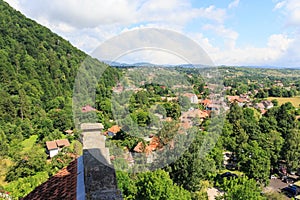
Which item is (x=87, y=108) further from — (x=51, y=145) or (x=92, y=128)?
(x=51, y=145)

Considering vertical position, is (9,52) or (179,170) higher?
(9,52)

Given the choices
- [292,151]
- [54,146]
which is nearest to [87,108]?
[292,151]

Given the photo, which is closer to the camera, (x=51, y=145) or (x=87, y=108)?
(x=87, y=108)

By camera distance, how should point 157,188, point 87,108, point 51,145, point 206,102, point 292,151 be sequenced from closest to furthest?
1. point 87,108
2. point 206,102
3. point 157,188
4. point 292,151
5. point 51,145

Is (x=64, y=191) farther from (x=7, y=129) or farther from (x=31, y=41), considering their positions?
(x=31, y=41)

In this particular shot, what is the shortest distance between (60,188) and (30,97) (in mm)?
31810

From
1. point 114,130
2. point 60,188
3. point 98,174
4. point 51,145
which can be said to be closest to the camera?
point 98,174

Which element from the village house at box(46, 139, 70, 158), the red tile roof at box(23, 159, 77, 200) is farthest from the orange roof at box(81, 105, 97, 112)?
the village house at box(46, 139, 70, 158)

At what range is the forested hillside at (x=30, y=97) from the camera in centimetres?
1470

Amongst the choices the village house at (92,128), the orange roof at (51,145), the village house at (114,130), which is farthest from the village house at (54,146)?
the village house at (92,128)

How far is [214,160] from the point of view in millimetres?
15148

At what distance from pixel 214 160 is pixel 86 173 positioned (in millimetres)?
13910

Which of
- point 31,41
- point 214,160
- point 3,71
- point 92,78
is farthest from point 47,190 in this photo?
point 31,41

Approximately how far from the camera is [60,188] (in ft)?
9.41
